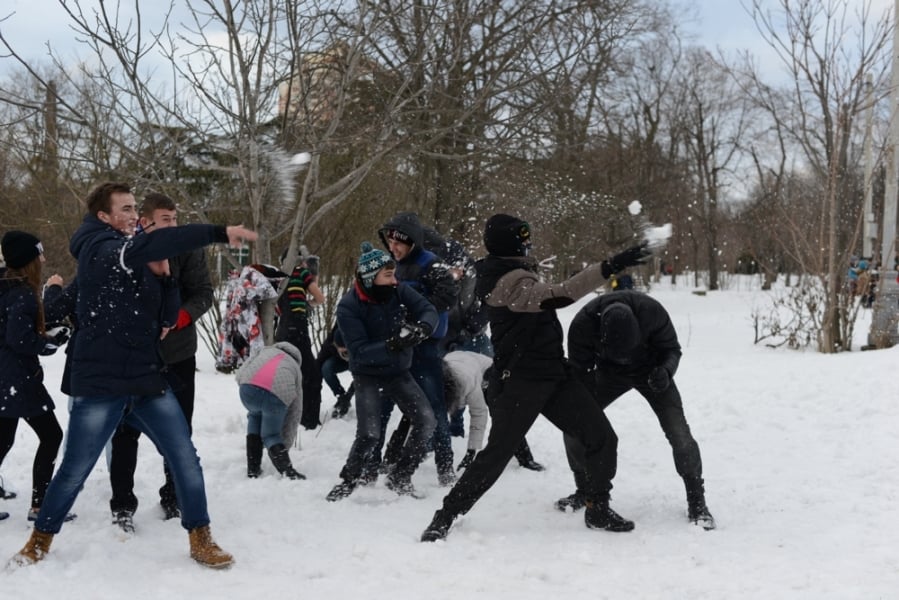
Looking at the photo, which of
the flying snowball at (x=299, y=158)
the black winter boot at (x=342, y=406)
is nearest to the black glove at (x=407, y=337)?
the flying snowball at (x=299, y=158)

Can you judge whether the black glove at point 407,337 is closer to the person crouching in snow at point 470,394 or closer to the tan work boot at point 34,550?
the person crouching in snow at point 470,394

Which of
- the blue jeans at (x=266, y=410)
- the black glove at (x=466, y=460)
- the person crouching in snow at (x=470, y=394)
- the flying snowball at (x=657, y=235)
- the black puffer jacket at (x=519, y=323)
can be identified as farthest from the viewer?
the black glove at (x=466, y=460)

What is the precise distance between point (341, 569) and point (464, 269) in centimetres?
276

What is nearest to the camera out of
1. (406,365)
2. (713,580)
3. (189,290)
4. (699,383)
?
(713,580)

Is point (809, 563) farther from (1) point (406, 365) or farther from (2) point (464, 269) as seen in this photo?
(2) point (464, 269)

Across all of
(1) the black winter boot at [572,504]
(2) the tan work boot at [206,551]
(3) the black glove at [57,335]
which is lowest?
(1) the black winter boot at [572,504]

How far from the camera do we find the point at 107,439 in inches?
159

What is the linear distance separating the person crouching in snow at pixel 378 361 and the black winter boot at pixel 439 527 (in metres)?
0.88

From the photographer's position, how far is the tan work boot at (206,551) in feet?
13.2

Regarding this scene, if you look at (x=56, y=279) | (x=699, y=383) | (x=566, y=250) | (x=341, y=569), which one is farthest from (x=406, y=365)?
(x=566, y=250)

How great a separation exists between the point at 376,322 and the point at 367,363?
28 centimetres

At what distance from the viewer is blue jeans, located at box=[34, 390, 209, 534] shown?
393 centimetres

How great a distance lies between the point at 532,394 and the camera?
4.56 metres

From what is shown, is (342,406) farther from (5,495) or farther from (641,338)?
(641,338)
